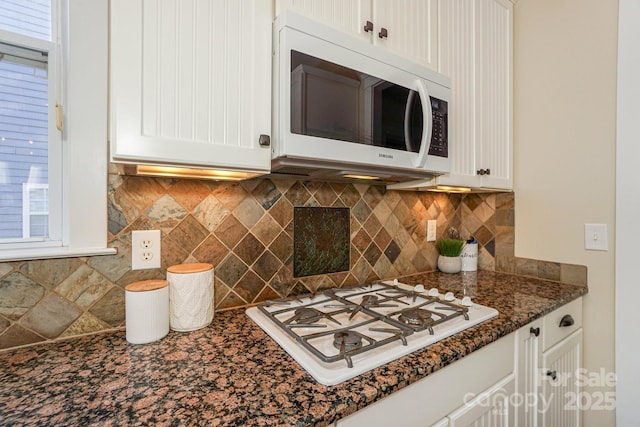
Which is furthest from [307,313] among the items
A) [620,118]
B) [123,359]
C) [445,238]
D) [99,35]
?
[620,118]

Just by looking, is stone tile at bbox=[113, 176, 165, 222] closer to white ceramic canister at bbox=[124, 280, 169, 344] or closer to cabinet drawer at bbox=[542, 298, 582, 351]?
white ceramic canister at bbox=[124, 280, 169, 344]

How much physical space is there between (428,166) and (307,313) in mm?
748

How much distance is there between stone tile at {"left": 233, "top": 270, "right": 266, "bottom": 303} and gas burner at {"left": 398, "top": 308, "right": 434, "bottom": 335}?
1.81ft

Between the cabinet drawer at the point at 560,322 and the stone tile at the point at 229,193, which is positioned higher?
the stone tile at the point at 229,193

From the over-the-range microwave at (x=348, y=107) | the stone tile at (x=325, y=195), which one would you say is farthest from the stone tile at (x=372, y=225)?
the over-the-range microwave at (x=348, y=107)

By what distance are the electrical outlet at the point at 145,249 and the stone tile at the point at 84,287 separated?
0.09m

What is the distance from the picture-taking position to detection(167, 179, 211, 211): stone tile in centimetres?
105

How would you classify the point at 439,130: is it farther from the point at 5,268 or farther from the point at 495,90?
the point at 5,268

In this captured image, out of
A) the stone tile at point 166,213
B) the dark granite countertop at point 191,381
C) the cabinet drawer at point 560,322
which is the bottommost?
the cabinet drawer at point 560,322

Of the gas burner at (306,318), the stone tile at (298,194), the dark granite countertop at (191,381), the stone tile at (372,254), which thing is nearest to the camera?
the dark granite countertop at (191,381)

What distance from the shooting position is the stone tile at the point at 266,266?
122cm

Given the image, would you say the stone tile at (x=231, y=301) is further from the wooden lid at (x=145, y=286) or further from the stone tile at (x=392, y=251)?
the stone tile at (x=392, y=251)

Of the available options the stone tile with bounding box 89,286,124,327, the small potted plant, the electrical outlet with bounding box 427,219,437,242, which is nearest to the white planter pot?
the small potted plant

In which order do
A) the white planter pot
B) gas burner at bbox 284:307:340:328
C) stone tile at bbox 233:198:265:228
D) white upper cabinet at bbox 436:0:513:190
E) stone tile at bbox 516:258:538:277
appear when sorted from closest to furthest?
gas burner at bbox 284:307:340:328
stone tile at bbox 233:198:265:228
white upper cabinet at bbox 436:0:513:190
stone tile at bbox 516:258:538:277
the white planter pot
